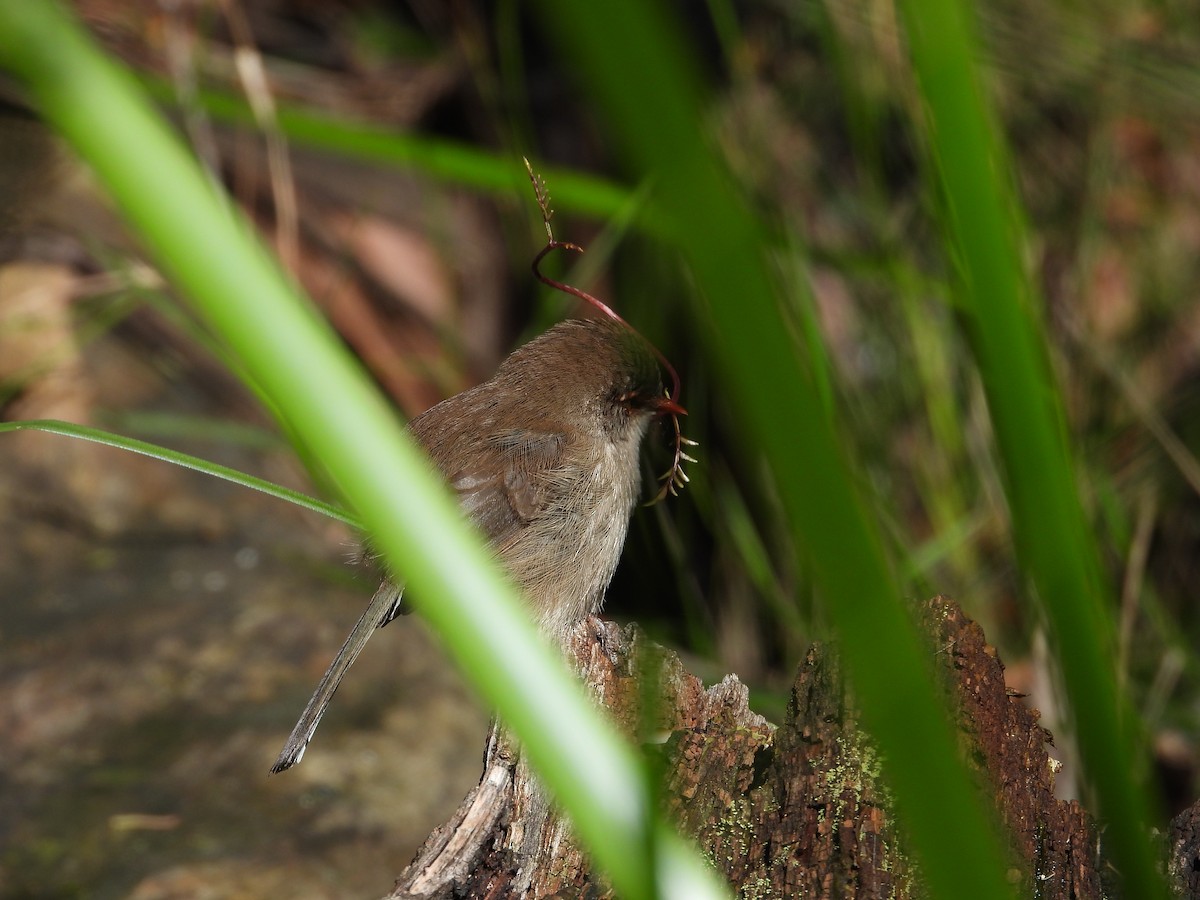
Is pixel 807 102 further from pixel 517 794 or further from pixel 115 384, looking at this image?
pixel 517 794

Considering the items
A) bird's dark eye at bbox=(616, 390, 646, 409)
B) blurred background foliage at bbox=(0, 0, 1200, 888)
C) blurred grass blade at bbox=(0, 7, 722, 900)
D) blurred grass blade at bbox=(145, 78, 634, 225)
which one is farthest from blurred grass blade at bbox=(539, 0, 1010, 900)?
blurred grass blade at bbox=(145, 78, 634, 225)

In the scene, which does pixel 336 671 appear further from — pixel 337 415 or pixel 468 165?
pixel 337 415

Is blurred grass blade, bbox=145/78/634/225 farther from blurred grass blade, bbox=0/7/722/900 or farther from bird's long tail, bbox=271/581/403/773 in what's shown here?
blurred grass blade, bbox=0/7/722/900

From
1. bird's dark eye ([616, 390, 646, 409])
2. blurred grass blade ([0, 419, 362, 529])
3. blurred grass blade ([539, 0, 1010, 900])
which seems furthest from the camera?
bird's dark eye ([616, 390, 646, 409])

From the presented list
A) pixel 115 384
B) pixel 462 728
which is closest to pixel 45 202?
pixel 115 384

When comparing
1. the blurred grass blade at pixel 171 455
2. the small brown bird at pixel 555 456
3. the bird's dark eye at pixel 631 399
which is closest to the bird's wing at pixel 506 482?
the small brown bird at pixel 555 456

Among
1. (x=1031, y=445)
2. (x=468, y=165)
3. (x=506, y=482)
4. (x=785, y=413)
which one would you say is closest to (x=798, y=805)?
(x=1031, y=445)
